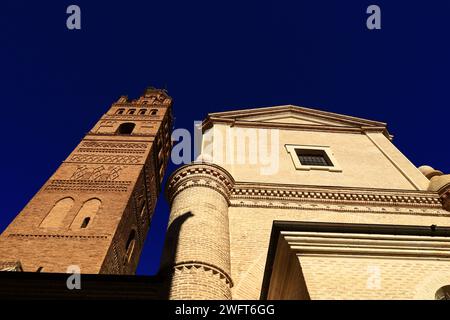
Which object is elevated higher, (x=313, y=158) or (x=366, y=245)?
(x=313, y=158)

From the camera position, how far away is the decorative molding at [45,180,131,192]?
49.0 feet

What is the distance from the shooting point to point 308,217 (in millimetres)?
8453

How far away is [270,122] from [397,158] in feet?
14.6

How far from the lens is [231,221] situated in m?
8.10

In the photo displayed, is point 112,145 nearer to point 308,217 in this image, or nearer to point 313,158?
point 313,158

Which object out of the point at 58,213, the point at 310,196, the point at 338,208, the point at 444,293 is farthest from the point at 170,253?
the point at 58,213

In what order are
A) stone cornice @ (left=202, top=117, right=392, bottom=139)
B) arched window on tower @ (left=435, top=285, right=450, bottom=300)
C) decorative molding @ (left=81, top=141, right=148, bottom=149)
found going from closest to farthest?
arched window on tower @ (left=435, top=285, right=450, bottom=300), stone cornice @ (left=202, top=117, right=392, bottom=139), decorative molding @ (left=81, top=141, right=148, bottom=149)

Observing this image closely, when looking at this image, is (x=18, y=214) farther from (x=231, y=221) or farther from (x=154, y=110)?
(x=154, y=110)

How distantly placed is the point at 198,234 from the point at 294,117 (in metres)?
8.81

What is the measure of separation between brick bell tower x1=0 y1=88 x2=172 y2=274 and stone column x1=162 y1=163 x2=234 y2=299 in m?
4.81

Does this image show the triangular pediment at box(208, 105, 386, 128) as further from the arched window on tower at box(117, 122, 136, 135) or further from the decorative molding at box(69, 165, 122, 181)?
the arched window on tower at box(117, 122, 136, 135)

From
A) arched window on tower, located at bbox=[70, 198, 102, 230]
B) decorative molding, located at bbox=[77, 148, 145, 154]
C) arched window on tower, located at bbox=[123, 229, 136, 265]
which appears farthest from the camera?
decorative molding, located at bbox=[77, 148, 145, 154]

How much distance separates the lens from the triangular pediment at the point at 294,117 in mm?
13227

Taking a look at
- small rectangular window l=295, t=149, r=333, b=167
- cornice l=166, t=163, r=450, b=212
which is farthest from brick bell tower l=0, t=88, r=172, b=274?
small rectangular window l=295, t=149, r=333, b=167
